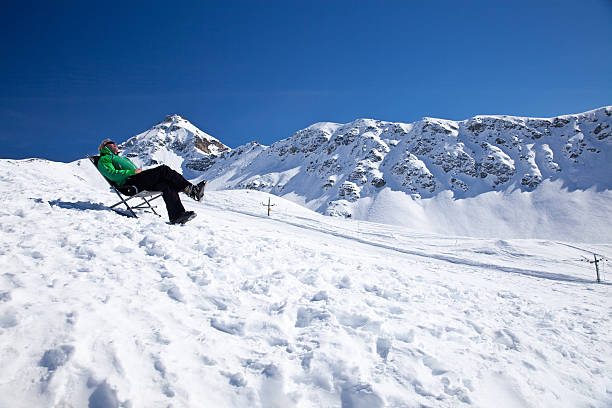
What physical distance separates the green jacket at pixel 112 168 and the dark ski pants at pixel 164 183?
6.9 inches

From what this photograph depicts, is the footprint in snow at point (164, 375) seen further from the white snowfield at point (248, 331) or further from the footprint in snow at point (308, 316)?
the footprint in snow at point (308, 316)

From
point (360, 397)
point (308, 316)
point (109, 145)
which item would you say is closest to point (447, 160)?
point (109, 145)

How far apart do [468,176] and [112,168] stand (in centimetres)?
11429

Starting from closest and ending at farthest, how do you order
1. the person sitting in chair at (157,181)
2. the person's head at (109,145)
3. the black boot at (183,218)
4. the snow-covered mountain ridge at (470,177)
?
the black boot at (183,218), the person sitting in chair at (157,181), the person's head at (109,145), the snow-covered mountain ridge at (470,177)

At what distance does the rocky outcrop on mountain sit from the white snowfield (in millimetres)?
93827

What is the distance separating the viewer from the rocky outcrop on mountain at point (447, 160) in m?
95.9

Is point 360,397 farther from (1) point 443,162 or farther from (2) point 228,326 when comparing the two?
(1) point 443,162

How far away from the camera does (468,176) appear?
4075 inches

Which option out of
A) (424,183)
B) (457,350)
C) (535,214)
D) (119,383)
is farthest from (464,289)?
(424,183)

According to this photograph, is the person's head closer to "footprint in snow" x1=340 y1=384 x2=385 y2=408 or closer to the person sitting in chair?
the person sitting in chair

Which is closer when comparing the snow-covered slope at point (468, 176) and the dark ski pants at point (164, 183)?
the dark ski pants at point (164, 183)

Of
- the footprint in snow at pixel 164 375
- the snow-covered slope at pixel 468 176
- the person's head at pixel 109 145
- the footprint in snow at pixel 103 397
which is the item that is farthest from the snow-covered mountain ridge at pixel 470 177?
the footprint in snow at pixel 103 397

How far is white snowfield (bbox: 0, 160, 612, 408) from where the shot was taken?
7.30ft

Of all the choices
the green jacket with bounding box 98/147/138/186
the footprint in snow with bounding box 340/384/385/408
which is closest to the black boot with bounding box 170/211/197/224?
the green jacket with bounding box 98/147/138/186
